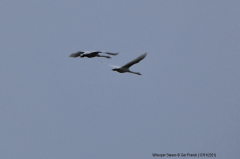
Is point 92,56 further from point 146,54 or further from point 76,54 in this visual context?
point 146,54

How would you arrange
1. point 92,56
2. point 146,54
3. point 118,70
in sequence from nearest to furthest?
point 146,54 → point 118,70 → point 92,56

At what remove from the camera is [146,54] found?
107ft

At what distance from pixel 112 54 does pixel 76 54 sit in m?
4.57

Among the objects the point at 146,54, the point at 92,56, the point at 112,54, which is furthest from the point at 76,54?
the point at 146,54

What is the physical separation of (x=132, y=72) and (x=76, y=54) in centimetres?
650

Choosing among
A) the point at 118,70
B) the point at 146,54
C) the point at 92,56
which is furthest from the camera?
the point at 92,56

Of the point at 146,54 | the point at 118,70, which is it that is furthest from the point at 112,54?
the point at 146,54

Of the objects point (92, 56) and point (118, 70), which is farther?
point (92, 56)

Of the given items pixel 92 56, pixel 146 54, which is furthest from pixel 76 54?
pixel 146 54

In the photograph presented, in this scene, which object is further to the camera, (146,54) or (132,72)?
(132,72)

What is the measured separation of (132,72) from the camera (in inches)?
1496

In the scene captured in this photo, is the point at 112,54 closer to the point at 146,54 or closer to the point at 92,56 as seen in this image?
the point at 92,56

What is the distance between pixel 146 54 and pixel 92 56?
8.96 meters

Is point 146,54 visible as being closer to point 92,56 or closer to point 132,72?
point 132,72
